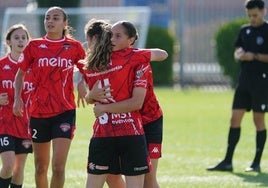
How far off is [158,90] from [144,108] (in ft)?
64.5

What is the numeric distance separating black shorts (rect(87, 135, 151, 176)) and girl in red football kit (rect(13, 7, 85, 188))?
1.52 m

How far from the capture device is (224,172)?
11766mm

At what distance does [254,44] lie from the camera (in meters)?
12.1

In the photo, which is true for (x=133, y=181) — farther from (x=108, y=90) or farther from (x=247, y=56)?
(x=247, y=56)

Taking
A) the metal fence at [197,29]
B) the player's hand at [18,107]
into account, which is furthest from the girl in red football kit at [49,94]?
the metal fence at [197,29]

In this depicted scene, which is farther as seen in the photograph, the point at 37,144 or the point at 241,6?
the point at 241,6

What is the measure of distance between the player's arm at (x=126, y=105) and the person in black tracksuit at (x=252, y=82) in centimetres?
464

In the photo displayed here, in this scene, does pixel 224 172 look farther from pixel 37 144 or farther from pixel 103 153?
pixel 103 153

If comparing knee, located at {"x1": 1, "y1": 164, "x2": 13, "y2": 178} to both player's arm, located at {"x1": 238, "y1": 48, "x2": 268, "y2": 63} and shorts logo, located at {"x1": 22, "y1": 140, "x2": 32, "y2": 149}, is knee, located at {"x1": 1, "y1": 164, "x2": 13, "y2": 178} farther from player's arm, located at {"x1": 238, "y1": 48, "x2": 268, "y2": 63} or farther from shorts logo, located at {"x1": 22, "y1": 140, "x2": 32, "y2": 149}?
player's arm, located at {"x1": 238, "y1": 48, "x2": 268, "y2": 63}

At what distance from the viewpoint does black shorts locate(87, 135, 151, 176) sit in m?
7.48

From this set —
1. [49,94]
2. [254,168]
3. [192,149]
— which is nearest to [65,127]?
[49,94]

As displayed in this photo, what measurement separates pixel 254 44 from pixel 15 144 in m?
4.04

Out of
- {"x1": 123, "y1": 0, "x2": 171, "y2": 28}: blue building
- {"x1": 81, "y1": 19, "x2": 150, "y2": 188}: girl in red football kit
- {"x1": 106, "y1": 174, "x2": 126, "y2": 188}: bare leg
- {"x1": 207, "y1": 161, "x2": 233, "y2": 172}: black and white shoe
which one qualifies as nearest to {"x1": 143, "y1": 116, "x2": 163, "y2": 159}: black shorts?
{"x1": 106, "y1": 174, "x2": 126, "y2": 188}: bare leg

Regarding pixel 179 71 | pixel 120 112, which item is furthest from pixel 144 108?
pixel 179 71
